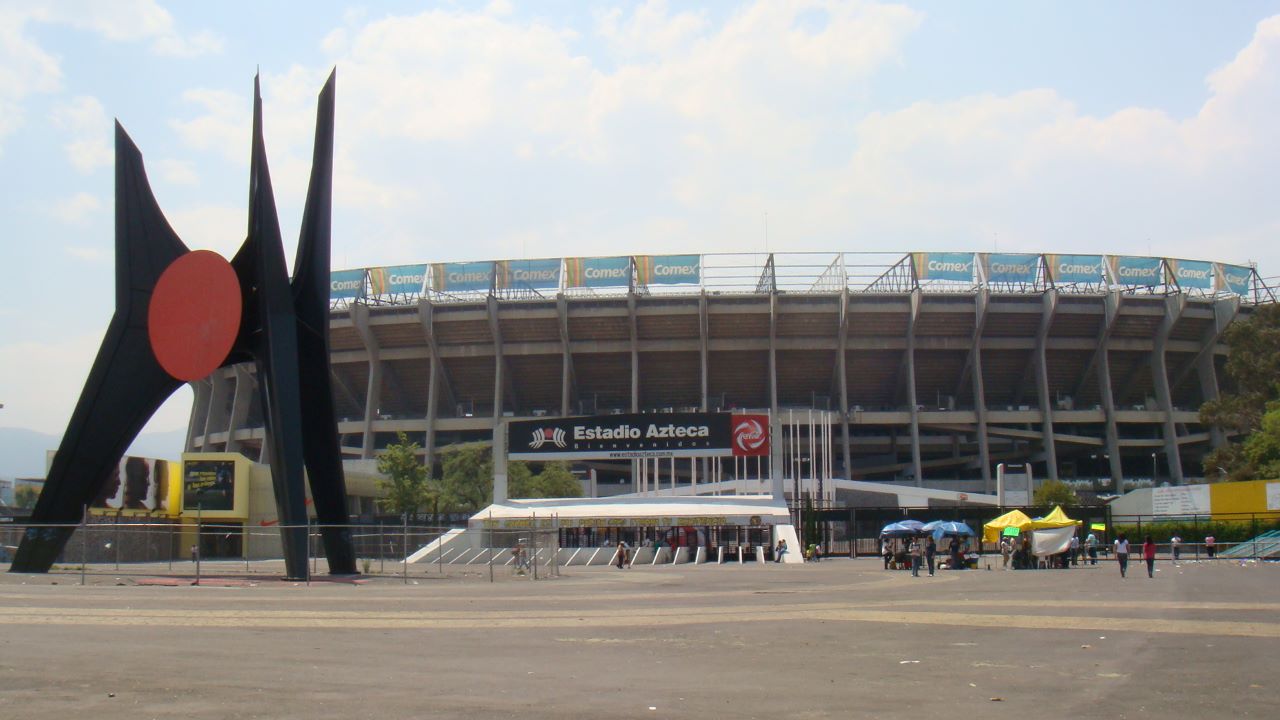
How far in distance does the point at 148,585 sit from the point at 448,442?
206 feet

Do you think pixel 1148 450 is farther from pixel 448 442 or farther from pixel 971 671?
pixel 971 671

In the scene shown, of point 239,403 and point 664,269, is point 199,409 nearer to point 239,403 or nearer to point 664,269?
point 239,403

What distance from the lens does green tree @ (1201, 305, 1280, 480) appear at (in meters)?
65.4

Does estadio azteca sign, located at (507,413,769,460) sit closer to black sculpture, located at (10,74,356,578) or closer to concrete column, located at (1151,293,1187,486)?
black sculpture, located at (10,74,356,578)

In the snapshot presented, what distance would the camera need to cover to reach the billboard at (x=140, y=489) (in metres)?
50.3

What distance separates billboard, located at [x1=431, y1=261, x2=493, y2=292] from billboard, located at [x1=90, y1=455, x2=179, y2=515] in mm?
29835

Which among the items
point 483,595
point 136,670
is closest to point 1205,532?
point 483,595

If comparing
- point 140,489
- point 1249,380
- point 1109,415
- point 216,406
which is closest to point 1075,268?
point 1109,415

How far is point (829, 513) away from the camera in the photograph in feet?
166

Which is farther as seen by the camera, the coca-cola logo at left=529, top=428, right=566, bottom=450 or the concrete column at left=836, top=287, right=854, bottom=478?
the concrete column at left=836, top=287, right=854, bottom=478

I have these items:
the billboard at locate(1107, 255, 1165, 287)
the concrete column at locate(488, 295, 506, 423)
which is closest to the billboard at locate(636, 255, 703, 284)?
the concrete column at locate(488, 295, 506, 423)

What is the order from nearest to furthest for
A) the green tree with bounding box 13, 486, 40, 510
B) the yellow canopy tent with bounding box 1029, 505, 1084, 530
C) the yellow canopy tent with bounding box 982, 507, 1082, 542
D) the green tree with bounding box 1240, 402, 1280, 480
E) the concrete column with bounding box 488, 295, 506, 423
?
the yellow canopy tent with bounding box 1029, 505, 1084, 530 < the yellow canopy tent with bounding box 982, 507, 1082, 542 < the green tree with bounding box 1240, 402, 1280, 480 < the concrete column with bounding box 488, 295, 506, 423 < the green tree with bounding box 13, 486, 40, 510

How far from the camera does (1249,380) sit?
67.1 metres

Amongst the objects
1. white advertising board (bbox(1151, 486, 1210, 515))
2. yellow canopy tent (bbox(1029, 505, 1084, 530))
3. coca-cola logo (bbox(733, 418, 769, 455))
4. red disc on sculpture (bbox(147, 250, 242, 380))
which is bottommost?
yellow canopy tent (bbox(1029, 505, 1084, 530))
